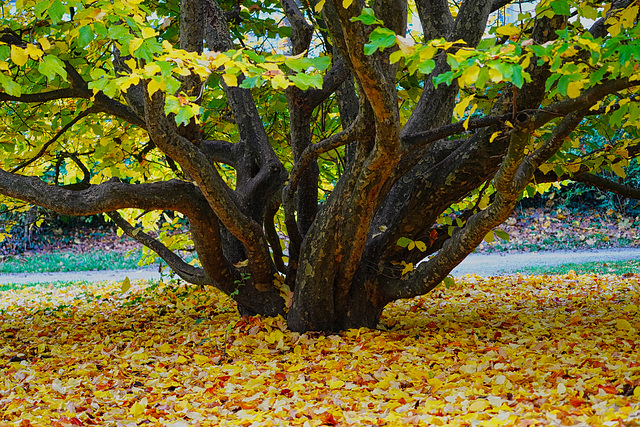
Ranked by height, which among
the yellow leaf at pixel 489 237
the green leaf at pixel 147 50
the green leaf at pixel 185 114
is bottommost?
the yellow leaf at pixel 489 237

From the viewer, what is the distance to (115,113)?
4141mm

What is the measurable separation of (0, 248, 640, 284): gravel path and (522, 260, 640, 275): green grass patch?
44 centimetres

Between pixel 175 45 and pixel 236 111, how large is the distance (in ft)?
3.07

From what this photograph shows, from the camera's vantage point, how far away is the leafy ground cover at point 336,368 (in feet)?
8.25

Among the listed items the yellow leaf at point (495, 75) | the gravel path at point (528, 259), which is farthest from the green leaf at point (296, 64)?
the gravel path at point (528, 259)

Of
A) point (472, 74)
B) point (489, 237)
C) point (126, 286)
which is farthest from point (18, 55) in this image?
point (489, 237)

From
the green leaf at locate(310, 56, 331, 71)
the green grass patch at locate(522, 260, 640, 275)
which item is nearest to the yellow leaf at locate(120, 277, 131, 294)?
the green leaf at locate(310, 56, 331, 71)

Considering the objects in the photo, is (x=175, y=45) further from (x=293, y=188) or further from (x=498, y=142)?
(x=498, y=142)

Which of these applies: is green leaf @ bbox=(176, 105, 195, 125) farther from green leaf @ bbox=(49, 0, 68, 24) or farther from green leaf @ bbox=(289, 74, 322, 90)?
green leaf @ bbox=(49, 0, 68, 24)

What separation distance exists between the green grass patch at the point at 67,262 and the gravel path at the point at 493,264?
0.42 meters

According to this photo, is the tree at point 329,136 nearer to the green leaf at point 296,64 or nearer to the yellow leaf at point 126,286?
the green leaf at point 296,64

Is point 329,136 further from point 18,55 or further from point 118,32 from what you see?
point 18,55

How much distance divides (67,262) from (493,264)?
31.9 feet

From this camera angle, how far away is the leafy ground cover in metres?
2.51
